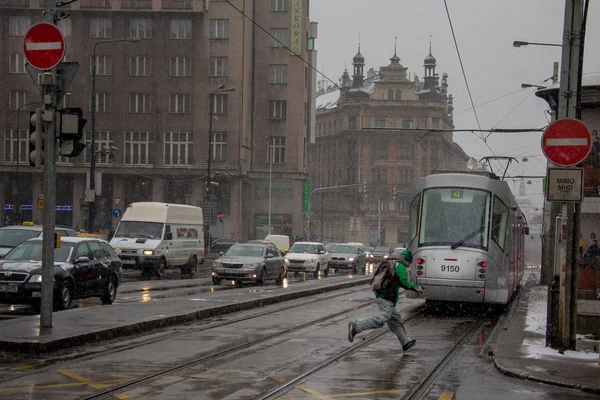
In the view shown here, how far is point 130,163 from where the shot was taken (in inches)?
2928

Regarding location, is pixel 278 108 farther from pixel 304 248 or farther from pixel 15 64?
pixel 304 248

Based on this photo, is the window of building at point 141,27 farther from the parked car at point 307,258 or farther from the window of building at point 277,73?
the parked car at point 307,258

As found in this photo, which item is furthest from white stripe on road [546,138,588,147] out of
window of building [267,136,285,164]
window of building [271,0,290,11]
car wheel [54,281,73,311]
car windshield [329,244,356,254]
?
window of building [267,136,285,164]

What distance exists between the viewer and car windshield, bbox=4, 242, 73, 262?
64.8ft

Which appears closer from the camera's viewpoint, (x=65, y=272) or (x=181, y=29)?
(x=65, y=272)

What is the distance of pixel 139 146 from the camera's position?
7481 cm

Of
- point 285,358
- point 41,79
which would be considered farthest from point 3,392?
point 41,79

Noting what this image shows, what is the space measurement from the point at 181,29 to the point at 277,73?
9442mm

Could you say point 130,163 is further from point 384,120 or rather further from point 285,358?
point 285,358

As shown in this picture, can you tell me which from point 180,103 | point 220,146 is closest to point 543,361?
point 220,146

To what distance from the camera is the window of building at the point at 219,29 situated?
7431 centimetres

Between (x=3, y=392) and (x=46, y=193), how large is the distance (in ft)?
16.8

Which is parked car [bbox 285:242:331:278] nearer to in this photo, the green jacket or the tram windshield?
the tram windshield

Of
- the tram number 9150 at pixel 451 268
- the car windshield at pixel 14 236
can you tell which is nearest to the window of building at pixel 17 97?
the car windshield at pixel 14 236
